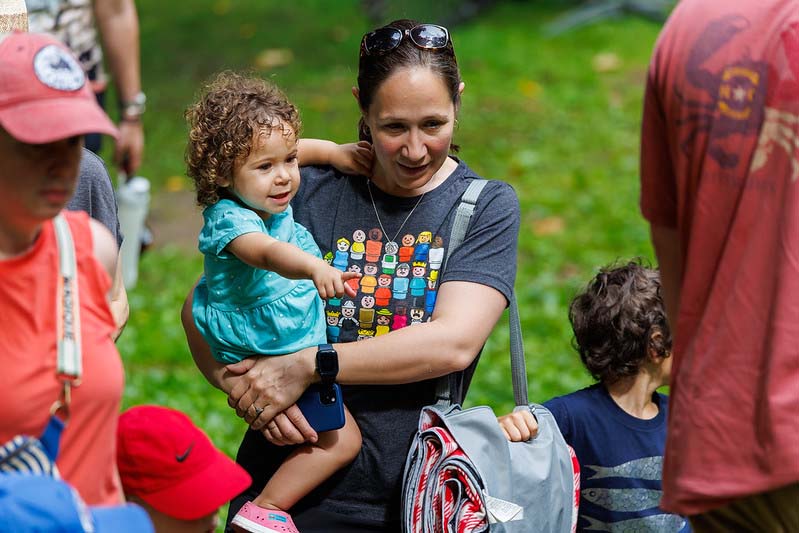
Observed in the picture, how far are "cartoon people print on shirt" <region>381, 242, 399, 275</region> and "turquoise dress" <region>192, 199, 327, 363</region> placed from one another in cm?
20

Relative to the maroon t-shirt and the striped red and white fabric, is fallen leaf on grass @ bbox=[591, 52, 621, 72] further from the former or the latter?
the maroon t-shirt

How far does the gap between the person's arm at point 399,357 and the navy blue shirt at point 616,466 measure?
524 mm

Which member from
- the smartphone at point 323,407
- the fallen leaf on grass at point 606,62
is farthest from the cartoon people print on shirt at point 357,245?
the fallen leaf on grass at point 606,62

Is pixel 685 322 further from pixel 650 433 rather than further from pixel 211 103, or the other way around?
pixel 211 103

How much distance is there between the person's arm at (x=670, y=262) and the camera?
2.59m

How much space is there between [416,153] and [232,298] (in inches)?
23.8

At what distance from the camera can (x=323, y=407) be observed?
10.4ft

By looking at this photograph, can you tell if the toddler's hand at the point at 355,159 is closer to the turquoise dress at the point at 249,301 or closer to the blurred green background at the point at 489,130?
the turquoise dress at the point at 249,301

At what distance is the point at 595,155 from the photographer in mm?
9156

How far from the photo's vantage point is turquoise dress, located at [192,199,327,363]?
10.3 feet

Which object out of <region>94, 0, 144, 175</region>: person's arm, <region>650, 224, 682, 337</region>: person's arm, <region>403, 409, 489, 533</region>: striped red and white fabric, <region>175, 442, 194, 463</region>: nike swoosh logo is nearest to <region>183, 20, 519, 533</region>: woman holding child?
<region>403, 409, 489, 533</region>: striped red and white fabric

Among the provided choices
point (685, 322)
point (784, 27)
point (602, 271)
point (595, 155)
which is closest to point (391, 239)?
point (602, 271)

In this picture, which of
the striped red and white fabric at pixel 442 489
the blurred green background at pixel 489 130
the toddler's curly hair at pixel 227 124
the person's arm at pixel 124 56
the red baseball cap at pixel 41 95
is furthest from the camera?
the blurred green background at pixel 489 130

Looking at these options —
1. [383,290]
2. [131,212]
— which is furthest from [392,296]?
[131,212]
